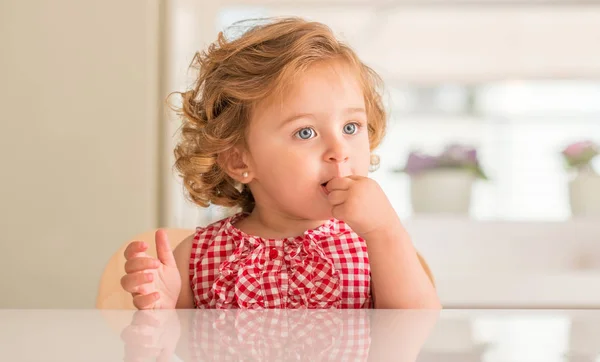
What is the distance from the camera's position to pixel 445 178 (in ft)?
9.12

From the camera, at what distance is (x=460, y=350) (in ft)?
1.62

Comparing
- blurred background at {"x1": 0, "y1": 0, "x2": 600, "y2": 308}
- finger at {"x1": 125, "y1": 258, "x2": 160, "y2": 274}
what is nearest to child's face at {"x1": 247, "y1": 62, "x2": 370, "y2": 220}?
finger at {"x1": 125, "y1": 258, "x2": 160, "y2": 274}

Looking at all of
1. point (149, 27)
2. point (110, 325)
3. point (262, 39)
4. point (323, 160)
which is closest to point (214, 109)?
point (262, 39)

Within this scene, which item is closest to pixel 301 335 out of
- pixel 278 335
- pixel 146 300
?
pixel 278 335

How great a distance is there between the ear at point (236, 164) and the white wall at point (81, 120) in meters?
1.49

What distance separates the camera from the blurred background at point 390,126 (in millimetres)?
2711

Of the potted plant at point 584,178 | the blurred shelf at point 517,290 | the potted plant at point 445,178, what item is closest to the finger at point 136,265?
the blurred shelf at point 517,290

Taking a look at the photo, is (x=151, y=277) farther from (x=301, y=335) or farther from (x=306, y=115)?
(x=301, y=335)

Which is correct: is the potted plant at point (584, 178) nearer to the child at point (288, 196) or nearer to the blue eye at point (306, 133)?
the child at point (288, 196)

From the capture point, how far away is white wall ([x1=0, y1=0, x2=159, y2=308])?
8.88 feet

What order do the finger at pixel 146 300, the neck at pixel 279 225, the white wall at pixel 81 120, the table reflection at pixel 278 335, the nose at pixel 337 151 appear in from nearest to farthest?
the table reflection at pixel 278 335
the finger at pixel 146 300
the nose at pixel 337 151
the neck at pixel 279 225
the white wall at pixel 81 120

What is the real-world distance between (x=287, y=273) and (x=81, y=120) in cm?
176

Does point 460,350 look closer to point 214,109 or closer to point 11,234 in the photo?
point 214,109

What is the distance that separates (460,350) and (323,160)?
2.07ft
